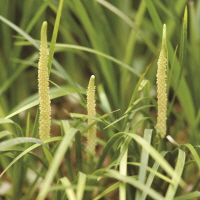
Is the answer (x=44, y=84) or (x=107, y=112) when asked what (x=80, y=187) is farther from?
(x=107, y=112)

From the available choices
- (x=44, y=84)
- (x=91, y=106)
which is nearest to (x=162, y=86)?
(x=91, y=106)

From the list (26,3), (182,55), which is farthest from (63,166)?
(182,55)

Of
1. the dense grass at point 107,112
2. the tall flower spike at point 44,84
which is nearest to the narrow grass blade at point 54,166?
the dense grass at point 107,112

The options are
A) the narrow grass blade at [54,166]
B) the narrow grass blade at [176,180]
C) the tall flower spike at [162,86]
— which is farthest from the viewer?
the tall flower spike at [162,86]

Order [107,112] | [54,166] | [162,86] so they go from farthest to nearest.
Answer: [107,112] → [162,86] → [54,166]

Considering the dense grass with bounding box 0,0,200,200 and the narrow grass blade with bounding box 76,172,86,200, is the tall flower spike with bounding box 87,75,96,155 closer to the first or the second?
the dense grass with bounding box 0,0,200,200

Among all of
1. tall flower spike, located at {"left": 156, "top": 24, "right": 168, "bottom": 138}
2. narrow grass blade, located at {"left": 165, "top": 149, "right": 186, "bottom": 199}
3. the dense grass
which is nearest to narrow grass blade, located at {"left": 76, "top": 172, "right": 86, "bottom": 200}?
the dense grass

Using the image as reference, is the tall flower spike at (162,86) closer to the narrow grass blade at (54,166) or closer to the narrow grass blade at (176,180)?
the narrow grass blade at (176,180)

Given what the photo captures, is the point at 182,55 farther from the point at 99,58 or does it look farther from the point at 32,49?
the point at 32,49
